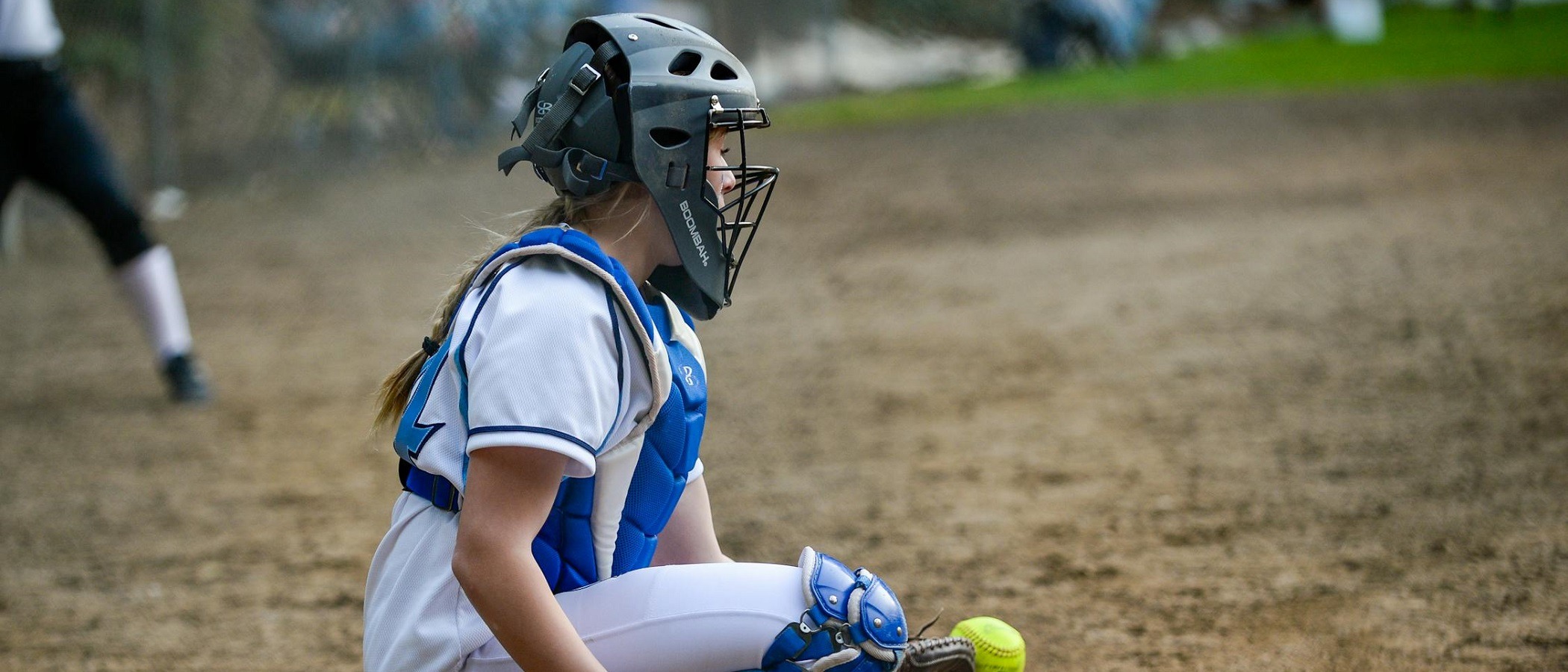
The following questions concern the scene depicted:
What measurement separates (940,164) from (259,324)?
512 centimetres

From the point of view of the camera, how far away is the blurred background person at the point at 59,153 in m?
4.91

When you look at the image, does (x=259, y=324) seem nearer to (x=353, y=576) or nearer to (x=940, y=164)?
(x=353, y=576)

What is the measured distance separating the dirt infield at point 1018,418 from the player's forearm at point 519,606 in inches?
55.3

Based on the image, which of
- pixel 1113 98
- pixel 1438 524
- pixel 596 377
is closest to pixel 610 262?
pixel 596 377

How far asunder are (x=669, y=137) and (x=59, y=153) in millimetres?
3835

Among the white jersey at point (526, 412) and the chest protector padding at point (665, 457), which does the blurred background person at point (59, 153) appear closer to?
the white jersey at point (526, 412)

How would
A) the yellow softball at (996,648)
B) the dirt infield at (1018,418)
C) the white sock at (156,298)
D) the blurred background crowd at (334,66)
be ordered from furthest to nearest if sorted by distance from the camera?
the blurred background crowd at (334,66) → the white sock at (156,298) → the dirt infield at (1018,418) → the yellow softball at (996,648)

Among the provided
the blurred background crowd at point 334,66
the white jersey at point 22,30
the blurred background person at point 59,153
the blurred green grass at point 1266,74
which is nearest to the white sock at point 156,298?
the blurred background person at point 59,153

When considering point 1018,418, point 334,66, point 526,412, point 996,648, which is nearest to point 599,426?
point 526,412

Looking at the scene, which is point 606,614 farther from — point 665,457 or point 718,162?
point 718,162

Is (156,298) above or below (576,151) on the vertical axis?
below

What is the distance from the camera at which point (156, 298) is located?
17.1 ft

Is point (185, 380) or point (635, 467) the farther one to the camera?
point (185, 380)

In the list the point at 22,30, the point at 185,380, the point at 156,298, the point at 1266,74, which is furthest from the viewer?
the point at 1266,74
